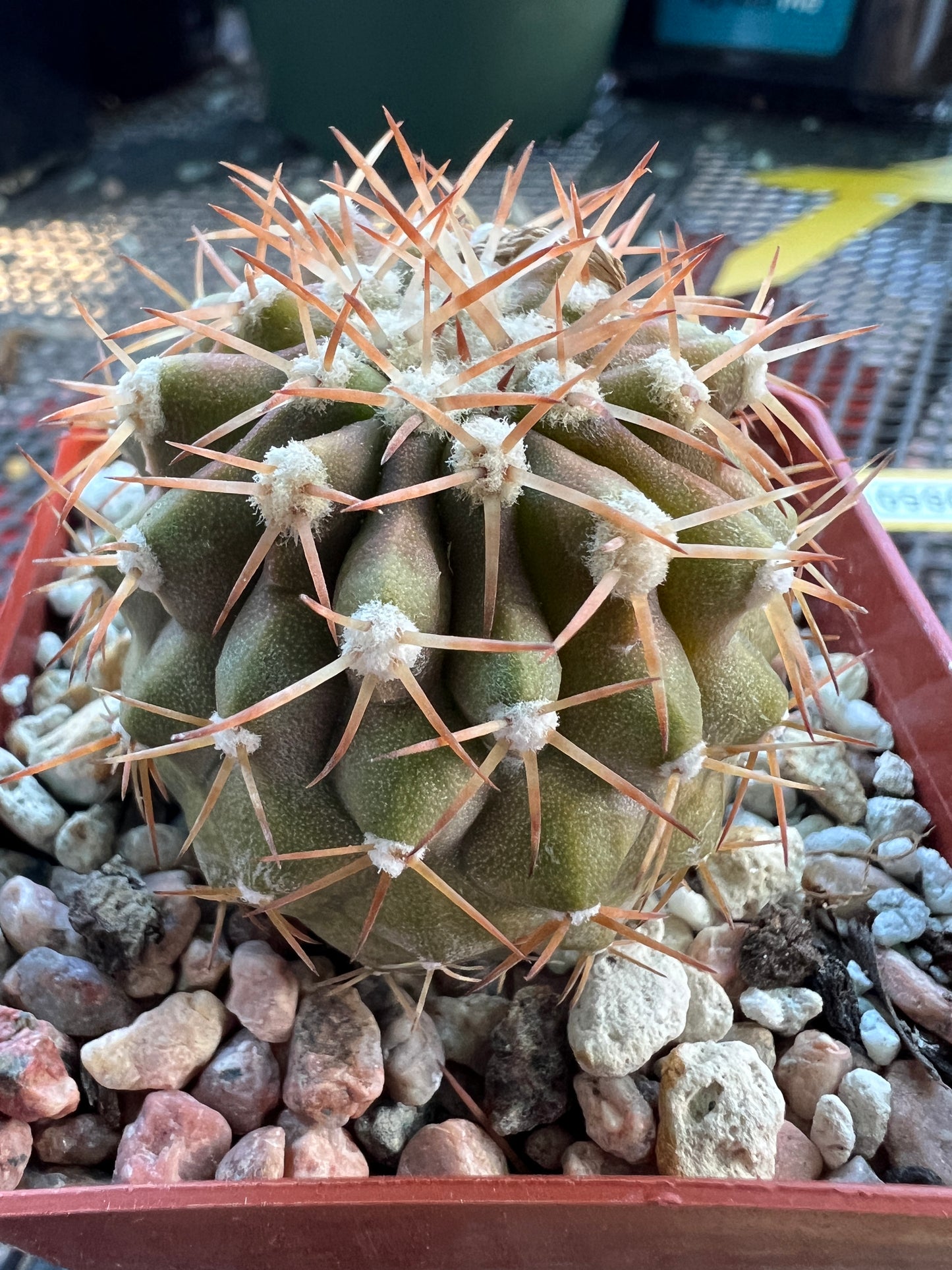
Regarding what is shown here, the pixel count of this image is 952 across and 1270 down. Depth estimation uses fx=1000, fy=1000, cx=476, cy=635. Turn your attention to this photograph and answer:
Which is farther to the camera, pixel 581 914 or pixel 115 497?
pixel 115 497

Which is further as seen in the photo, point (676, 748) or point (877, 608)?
point (877, 608)

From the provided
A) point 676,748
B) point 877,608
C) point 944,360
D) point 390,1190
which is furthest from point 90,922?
point 944,360

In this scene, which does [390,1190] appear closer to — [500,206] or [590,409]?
[590,409]

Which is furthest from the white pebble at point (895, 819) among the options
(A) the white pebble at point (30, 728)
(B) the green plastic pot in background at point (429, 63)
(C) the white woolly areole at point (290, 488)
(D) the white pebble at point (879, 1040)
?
(B) the green plastic pot in background at point (429, 63)

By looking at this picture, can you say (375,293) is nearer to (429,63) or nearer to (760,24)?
(429,63)

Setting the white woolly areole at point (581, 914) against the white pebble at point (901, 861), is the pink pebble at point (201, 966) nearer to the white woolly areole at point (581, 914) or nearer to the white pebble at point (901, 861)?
the white woolly areole at point (581, 914)

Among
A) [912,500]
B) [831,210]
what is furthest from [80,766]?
[831,210]

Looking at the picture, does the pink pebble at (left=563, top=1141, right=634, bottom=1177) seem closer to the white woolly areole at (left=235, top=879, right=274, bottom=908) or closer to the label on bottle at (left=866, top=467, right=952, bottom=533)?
the white woolly areole at (left=235, top=879, right=274, bottom=908)
